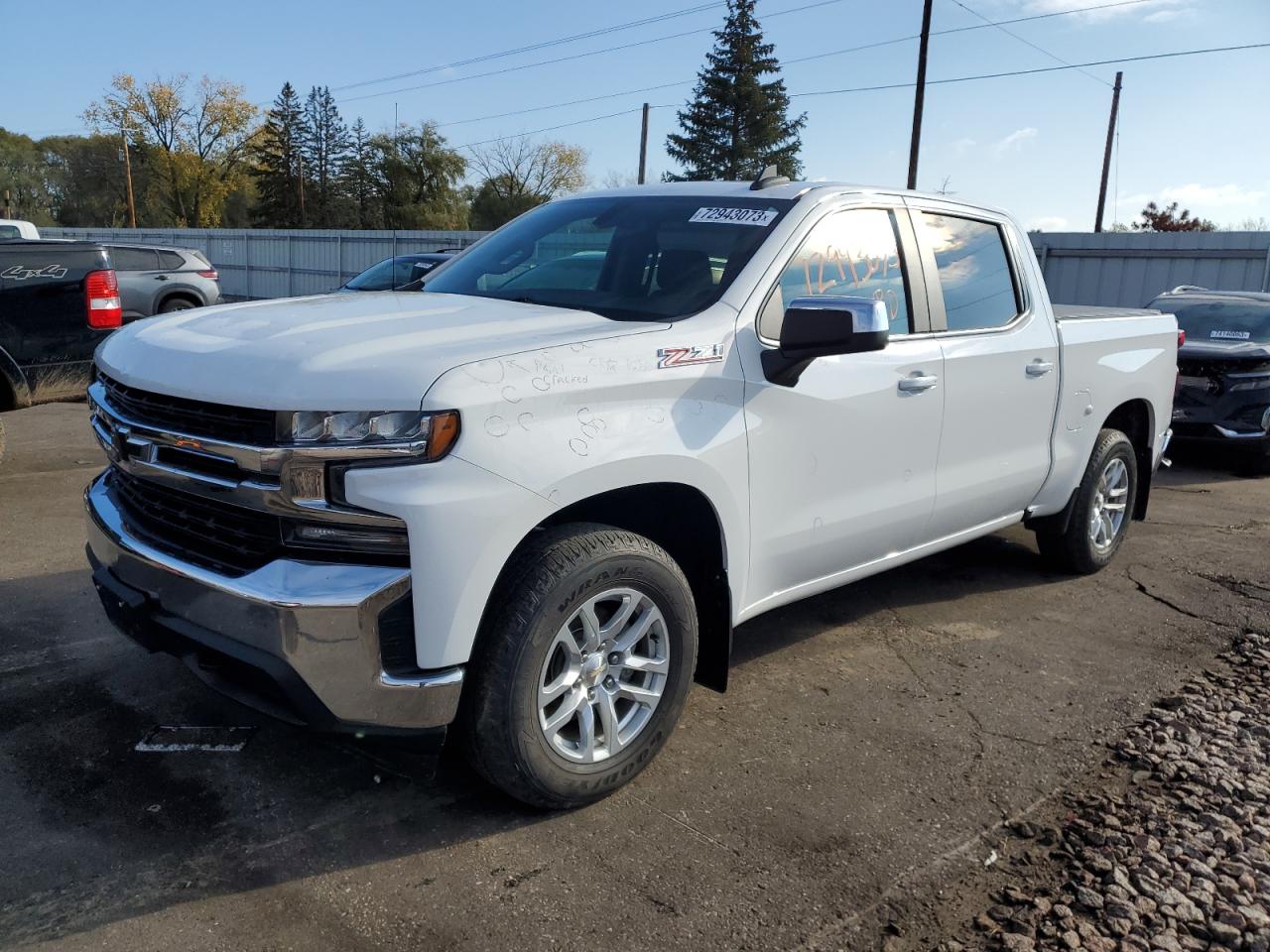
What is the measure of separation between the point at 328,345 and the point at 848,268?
79.6 inches

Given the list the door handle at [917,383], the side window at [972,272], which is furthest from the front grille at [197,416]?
the side window at [972,272]

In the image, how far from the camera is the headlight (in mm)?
2545

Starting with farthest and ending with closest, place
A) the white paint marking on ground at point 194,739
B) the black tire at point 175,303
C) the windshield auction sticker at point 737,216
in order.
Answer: the black tire at point 175,303 → the windshield auction sticker at point 737,216 → the white paint marking on ground at point 194,739

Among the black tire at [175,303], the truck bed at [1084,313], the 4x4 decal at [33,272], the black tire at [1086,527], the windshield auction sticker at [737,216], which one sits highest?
the windshield auction sticker at [737,216]

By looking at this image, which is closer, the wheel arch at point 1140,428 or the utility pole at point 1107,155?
the wheel arch at point 1140,428

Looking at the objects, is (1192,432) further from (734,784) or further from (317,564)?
(317,564)

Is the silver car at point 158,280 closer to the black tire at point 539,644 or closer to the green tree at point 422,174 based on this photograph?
the black tire at point 539,644

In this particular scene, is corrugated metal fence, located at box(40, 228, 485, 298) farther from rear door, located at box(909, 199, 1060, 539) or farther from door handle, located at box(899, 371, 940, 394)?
door handle, located at box(899, 371, 940, 394)

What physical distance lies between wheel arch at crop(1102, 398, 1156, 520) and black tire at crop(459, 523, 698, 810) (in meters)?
3.88

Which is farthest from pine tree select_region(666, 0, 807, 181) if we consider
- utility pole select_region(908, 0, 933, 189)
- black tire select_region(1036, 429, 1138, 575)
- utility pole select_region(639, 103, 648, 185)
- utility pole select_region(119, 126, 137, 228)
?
black tire select_region(1036, 429, 1138, 575)

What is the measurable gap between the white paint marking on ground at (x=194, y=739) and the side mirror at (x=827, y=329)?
216cm

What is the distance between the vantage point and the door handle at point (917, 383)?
396 cm

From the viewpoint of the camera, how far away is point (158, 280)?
1356cm

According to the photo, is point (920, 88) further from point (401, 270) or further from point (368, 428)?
point (368, 428)
